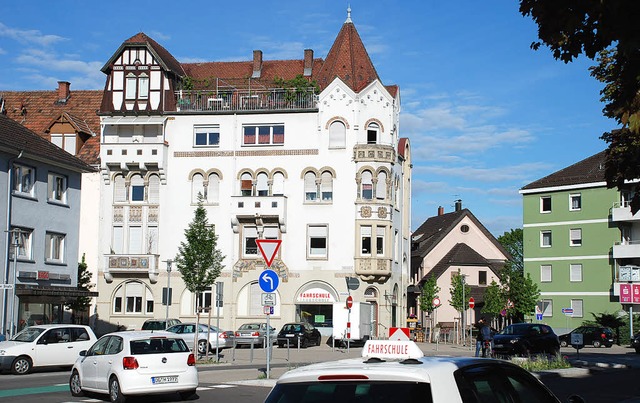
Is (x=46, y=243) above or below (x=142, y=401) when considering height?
above

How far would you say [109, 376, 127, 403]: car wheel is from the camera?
1825 cm

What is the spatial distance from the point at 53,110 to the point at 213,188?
49.9 feet

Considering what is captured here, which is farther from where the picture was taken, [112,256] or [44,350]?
[112,256]

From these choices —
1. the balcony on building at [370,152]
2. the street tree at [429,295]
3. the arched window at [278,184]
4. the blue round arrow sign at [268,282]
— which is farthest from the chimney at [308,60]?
the blue round arrow sign at [268,282]

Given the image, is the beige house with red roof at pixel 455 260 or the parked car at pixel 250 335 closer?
the parked car at pixel 250 335

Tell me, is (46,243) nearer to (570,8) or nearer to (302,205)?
(302,205)

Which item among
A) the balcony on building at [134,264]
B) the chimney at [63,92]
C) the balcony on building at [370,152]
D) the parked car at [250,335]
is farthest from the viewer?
the chimney at [63,92]

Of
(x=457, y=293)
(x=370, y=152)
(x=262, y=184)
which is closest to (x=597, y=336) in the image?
(x=457, y=293)

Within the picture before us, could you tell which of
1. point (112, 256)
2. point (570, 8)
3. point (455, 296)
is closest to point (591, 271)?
point (455, 296)

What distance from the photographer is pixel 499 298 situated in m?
70.9

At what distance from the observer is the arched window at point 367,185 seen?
58.3 meters

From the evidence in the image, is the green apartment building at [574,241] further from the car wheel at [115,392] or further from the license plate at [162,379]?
the car wheel at [115,392]

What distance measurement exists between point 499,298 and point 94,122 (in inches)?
1356

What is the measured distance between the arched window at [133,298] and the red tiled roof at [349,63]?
60.4ft
